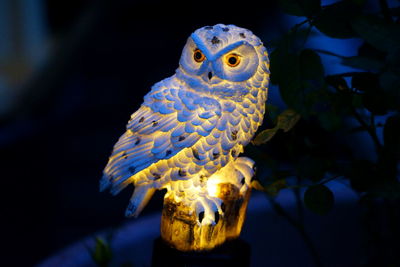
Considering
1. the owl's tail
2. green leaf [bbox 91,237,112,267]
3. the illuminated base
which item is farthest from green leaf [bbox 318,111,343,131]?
green leaf [bbox 91,237,112,267]

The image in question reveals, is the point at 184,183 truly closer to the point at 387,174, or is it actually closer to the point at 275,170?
the point at 275,170

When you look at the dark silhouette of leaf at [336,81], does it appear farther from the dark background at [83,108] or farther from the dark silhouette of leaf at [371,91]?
the dark background at [83,108]

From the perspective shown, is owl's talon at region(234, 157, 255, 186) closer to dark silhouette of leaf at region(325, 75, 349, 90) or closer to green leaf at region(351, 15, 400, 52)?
dark silhouette of leaf at region(325, 75, 349, 90)

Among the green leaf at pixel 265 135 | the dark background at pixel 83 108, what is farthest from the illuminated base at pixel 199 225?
the dark background at pixel 83 108

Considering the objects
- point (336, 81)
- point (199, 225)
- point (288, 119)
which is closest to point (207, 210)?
point (199, 225)

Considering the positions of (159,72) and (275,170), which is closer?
(275,170)

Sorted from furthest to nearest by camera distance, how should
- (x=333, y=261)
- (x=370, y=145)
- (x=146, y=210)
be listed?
(x=146, y=210) → (x=370, y=145) → (x=333, y=261)

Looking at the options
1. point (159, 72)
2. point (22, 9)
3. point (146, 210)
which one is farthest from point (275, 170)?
point (22, 9)
